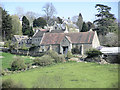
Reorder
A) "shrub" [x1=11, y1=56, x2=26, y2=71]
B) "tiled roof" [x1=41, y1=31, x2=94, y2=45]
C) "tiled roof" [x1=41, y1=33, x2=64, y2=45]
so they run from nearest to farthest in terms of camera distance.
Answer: "shrub" [x1=11, y1=56, x2=26, y2=71]
"tiled roof" [x1=41, y1=31, x2=94, y2=45]
"tiled roof" [x1=41, y1=33, x2=64, y2=45]

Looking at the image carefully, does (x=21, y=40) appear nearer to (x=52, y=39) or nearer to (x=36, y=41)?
(x=36, y=41)

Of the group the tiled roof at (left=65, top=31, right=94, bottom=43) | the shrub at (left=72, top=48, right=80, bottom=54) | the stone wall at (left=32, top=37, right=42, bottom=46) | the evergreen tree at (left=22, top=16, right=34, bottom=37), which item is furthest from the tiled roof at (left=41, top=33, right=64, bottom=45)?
the evergreen tree at (left=22, top=16, right=34, bottom=37)

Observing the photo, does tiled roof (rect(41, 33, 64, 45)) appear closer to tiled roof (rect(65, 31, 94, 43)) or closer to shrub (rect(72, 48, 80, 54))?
tiled roof (rect(65, 31, 94, 43))

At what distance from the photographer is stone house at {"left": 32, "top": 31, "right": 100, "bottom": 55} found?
3394cm

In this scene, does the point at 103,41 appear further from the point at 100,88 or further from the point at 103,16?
the point at 100,88

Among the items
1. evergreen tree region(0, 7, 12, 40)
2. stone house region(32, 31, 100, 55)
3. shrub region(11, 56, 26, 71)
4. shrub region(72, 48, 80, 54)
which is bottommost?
shrub region(11, 56, 26, 71)

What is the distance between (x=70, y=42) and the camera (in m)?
34.7

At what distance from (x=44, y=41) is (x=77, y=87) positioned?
1131 inches

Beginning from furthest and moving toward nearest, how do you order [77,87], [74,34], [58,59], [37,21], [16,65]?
[37,21], [74,34], [58,59], [16,65], [77,87]

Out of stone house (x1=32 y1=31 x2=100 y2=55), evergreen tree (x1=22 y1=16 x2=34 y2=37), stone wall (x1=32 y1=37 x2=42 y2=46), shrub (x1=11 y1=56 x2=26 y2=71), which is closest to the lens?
shrub (x1=11 y1=56 x2=26 y2=71)

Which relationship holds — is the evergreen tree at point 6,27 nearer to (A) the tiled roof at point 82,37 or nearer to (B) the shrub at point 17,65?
(A) the tiled roof at point 82,37

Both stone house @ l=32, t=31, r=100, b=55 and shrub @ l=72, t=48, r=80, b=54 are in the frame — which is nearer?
stone house @ l=32, t=31, r=100, b=55

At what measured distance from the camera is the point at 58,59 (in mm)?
24750

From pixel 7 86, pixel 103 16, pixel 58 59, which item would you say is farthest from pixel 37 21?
pixel 7 86
